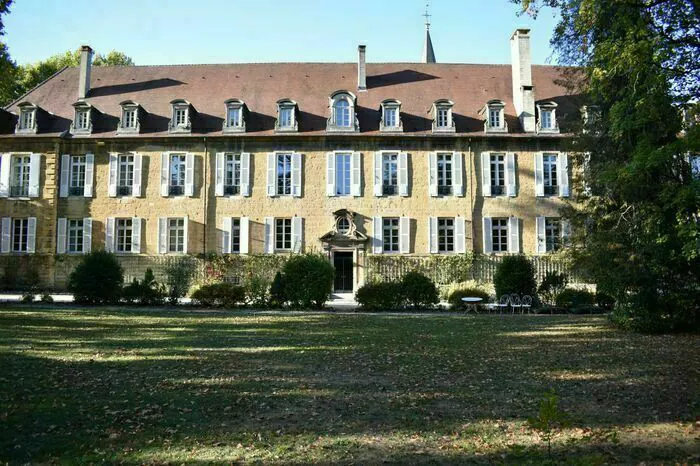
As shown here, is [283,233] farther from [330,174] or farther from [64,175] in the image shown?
[64,175]

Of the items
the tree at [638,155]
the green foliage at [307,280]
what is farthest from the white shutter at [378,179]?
the tree at [638,155]

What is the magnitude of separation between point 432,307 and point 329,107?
40.6ft

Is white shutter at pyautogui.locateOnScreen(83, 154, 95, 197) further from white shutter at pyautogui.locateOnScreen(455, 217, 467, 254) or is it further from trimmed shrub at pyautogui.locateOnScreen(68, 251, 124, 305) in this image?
white shutter at pyautogui.locateOnScreen(455, 217, 467, 254)

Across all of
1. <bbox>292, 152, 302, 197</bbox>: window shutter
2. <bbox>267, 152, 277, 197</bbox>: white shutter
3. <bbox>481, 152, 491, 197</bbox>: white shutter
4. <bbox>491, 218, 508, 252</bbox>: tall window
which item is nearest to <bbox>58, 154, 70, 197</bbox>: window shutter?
<bbox>267, 152, 277, 197</bbox>: white shutter

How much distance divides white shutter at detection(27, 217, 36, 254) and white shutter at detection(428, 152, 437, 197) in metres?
18.6

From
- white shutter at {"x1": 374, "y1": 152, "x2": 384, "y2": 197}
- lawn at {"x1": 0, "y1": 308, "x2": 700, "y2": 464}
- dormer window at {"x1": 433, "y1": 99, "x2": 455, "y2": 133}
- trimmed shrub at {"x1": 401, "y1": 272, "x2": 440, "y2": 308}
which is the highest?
dormer window at {"x1": 433, "y1": 99, "x2": 455, "y2": 133}

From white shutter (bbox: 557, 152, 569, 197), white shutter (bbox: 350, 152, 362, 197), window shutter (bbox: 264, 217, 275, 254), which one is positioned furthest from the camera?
white shutter (bbox: 557, 152, 569, 197)

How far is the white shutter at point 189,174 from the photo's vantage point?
989 inches

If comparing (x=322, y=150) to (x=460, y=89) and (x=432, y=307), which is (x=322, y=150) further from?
(x=432, y=307)

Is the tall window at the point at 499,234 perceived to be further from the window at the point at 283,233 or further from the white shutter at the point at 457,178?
the window at the point at 283,233

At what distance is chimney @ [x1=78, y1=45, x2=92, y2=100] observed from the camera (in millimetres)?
27484

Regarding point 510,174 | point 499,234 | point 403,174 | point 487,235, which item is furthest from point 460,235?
point 403,174

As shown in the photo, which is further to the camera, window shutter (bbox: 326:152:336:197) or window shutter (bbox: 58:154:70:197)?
window shutter (bbox: 58:154:70:197)

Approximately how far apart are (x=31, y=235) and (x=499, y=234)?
71.9 feet
